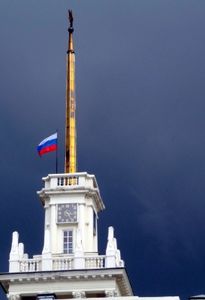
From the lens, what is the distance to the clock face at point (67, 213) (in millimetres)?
98500

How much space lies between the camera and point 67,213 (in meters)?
98.7

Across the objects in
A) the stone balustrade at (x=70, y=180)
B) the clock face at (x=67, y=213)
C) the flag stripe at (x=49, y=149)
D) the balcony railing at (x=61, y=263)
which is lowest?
the balcony railing at (x=61, y=263)

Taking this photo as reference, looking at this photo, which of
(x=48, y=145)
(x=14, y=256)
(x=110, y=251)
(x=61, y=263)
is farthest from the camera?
(x=48, y=145)

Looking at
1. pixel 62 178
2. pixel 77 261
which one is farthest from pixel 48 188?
pixel 77 261

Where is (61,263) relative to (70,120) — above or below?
below

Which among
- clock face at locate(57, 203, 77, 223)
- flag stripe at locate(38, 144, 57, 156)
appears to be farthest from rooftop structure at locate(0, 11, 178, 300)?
flag stripe at locate(38, 144, 57, 156)

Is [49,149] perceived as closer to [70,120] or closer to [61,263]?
[70,120]

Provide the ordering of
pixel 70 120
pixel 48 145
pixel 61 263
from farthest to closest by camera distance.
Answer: pixel 70 120 < pixel 48 145 < pixel 61 263

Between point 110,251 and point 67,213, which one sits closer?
point 110,251

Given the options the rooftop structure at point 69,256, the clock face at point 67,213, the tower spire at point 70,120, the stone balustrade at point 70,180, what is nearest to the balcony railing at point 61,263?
the rooftop structure at point 69,256

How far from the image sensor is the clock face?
98.5 metres

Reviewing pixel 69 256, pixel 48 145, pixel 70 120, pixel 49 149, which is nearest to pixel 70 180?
pixel 49 149

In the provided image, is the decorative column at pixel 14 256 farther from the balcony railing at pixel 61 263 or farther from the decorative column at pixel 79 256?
the decorative column at pixel 79 256

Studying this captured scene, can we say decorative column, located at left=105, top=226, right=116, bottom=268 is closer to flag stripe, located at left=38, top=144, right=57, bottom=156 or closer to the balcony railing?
the balcony railing
